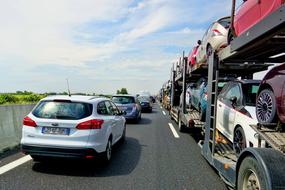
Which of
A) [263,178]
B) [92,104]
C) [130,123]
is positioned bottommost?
[130,123]

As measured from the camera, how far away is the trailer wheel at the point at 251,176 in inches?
132

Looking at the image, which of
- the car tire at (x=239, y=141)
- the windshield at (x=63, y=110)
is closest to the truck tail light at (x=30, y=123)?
the windshield at (x=63, y=110)

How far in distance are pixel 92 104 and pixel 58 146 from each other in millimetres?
1155

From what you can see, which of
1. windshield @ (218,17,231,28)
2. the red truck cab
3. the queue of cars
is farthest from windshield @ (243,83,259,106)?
the queue of cars

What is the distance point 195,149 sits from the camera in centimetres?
861

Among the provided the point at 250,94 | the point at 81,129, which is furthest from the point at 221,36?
the point at 81,129

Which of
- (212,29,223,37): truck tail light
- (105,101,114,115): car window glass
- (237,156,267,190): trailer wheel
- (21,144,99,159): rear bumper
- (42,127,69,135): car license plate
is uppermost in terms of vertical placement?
(212,29,223,37): truck tail light

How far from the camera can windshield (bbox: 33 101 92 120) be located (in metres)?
6.14

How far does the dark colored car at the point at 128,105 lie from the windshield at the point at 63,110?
30.7 ft

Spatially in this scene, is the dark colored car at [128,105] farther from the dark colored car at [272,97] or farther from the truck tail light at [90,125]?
the dark colored car at [272,97]

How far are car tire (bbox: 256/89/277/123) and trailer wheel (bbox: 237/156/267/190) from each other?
791 mm

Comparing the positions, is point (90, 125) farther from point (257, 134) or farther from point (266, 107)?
point (266, 107)

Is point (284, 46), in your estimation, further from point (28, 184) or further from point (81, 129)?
point (28, 184)

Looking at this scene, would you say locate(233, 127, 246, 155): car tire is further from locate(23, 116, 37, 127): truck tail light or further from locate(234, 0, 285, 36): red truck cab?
locate(23, 116, 37, 127): truck tail light
